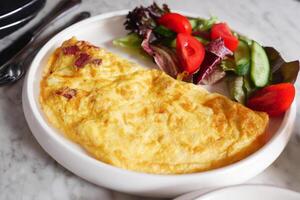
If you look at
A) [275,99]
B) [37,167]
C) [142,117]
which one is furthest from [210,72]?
[37,167]

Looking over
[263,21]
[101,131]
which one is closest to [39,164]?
[101,131]

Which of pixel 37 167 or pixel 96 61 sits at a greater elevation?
pixel 96 61

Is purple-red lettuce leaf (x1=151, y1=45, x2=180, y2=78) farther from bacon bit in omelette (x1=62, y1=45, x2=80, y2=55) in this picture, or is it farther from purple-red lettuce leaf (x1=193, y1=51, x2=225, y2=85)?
bacon bit in omelette (x1=62, y1=45, x2=80, y2=55)

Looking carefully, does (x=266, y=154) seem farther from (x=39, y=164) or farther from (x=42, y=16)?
(x=42, y=16)

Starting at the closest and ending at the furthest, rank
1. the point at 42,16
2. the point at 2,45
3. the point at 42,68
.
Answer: the point at 42,68 → the point at 2,45 → the point at 42,16

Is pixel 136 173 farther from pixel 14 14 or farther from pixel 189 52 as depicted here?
pixel 14 14

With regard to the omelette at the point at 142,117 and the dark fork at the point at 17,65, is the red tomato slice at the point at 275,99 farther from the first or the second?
the dark fork at the point at 17,65

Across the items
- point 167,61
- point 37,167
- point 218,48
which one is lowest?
point 37,167
